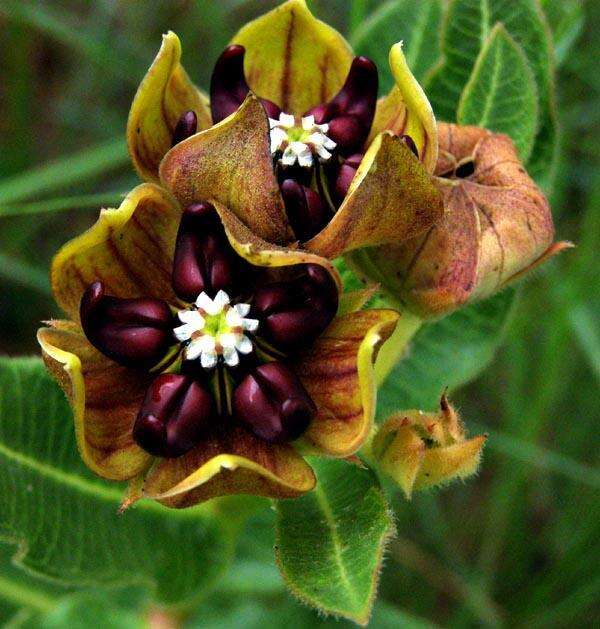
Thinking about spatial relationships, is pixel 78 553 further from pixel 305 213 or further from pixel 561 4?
pixel 561 4

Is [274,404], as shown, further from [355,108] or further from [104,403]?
[355,108]

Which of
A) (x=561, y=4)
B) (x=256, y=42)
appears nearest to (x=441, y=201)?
(x=256, y=42)

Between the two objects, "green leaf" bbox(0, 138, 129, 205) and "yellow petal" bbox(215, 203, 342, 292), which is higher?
"yellow petal" bbox(215, 203, 342, 292)

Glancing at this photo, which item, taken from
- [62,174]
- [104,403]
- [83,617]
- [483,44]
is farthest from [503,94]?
[83,617]

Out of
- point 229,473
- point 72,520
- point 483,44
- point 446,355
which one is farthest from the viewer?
point 446,355

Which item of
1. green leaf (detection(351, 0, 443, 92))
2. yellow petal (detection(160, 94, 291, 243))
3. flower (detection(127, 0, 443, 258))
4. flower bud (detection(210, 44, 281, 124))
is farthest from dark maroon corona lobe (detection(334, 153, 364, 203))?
green leaf (detection(351, 0, 443, 92))

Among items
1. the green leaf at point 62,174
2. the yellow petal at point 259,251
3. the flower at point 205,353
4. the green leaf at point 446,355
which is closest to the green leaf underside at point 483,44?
the green leaf at point 446,355

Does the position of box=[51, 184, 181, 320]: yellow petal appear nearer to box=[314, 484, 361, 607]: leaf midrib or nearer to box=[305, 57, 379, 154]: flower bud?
box=[305, 57, 379, 154]: flower bud
